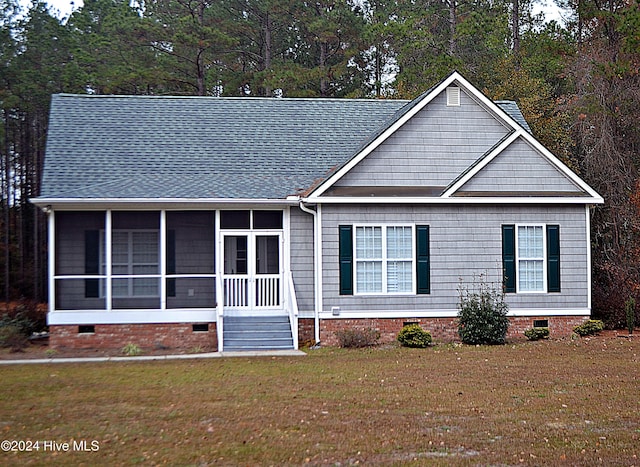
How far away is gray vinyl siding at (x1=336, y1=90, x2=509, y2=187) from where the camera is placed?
68.9ft

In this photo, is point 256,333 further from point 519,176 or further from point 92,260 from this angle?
point 519,176

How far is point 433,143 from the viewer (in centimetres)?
2142

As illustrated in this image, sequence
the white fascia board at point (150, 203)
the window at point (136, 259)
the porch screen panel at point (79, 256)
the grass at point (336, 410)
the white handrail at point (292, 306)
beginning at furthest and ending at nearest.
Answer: the window at point (136, 259)
the porch screen panel at point (79, 256)
the white fascia board at point (150, 203)
the white handrail at point (292, 306)
the grass at point (336, 410)

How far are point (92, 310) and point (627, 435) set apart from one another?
13.9 m

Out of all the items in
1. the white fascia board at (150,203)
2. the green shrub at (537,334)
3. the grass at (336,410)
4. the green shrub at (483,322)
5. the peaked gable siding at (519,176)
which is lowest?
the grass at (336,410)

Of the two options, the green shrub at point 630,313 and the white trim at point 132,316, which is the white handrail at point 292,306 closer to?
the white trim at point 132,316

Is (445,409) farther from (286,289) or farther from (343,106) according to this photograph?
(343,106)

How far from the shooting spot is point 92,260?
2181 cm

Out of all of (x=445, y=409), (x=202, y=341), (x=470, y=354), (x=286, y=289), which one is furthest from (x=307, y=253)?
(x=445, y=409)

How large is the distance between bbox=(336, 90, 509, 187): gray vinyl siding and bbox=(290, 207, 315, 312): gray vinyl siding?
1.46 metres

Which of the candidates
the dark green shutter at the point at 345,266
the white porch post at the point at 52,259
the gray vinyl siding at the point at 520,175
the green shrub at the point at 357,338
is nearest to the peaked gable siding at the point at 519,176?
the gray vinyl siding at the point at 520,175

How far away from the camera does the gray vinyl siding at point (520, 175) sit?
21156mm

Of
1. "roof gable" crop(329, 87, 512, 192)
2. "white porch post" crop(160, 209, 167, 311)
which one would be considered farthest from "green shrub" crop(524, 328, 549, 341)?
"white porch post" crop(160, 209, 167, 311)

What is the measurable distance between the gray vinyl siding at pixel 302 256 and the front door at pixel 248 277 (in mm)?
431
